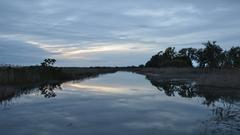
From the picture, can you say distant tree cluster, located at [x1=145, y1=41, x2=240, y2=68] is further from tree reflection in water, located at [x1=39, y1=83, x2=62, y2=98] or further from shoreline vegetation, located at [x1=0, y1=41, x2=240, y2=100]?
tree reflection in water, located at [x1=39, y1=83, x2=62, y2=98]

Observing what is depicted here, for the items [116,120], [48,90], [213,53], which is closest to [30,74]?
[48,90]

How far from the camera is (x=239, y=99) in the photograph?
20.7 meters

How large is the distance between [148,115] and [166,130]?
3.74 metres

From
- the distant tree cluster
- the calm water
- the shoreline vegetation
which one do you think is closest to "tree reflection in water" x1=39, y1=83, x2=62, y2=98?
the shoreline vegetation

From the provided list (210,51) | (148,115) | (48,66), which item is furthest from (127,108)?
(210,51)

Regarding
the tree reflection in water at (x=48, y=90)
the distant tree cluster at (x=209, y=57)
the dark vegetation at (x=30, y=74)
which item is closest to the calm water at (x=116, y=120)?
the tree reflection in water at (x=48, y=90)

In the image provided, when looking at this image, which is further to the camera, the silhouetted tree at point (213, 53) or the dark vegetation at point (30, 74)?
the silhouetted tree at point (213, 53)

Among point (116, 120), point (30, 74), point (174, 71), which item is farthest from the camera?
point (174, 71)

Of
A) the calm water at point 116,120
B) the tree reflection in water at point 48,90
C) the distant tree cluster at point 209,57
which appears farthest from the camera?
the distant tree cluster at point 209,57

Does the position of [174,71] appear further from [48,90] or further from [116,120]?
[116,120]

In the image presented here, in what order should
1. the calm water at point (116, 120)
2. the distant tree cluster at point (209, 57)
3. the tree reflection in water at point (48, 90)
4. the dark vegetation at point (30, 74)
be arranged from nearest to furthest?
1. the calm water at point (116, 120)
2. the tree reflection in water at point (48, 90)
3. the dark vegetation at point (30, 74)
4. the distant tree cluster at point (209, 57)

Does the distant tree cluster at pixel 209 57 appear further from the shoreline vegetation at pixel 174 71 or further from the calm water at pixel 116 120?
the calm water at pixel 116 120

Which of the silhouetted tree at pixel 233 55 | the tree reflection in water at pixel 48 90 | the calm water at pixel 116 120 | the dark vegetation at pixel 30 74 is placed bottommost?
the calm water at pixel 116 120

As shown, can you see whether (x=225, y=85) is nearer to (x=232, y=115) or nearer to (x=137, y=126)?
(x=232, y=115)
